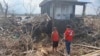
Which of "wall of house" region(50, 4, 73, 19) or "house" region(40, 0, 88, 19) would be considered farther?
"wall of house" region(50, 4, 73, 19)

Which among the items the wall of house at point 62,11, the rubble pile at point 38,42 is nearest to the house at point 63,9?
the wall of house at point 62,11

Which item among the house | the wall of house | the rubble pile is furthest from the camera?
the wall of house

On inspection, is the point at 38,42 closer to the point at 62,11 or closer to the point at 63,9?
the point at 62,11

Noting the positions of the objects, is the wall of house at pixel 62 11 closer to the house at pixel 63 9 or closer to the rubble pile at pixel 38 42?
the house at pixel 63 9

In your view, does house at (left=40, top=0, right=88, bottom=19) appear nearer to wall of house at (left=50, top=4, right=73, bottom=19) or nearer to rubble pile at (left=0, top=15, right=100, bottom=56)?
wall of house at (left=50, top=4, right=73, bottom=19)

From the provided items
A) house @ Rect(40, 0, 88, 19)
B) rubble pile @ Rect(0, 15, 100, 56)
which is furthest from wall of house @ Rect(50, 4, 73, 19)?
rubble pile @ Rect(0, 15, 100, 56)

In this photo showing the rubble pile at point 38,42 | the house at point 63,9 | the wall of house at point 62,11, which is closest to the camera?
the rubble pile at point 38,42

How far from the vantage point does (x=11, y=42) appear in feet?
46.0

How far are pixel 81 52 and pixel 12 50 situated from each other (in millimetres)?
4505

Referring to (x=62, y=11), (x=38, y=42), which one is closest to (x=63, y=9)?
(x=62, y=11)

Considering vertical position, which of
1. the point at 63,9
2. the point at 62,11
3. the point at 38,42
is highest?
the point at 63,9

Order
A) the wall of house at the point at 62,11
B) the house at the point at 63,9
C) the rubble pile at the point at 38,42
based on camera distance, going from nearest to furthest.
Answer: the rubble pile at the point at 38,42, the house at the point at 63,9, the wall of house at the point at 62,11

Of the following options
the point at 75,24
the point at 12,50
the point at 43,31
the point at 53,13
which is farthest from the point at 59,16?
the point at 12,50

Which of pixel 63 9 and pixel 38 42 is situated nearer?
pixel 38 42
